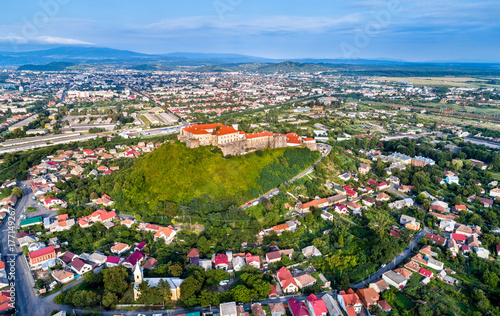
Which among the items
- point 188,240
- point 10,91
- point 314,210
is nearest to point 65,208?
point 188,240

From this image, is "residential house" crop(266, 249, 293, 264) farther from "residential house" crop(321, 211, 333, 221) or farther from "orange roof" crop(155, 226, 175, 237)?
"orange roof" crop(155, 226, 175, 237)

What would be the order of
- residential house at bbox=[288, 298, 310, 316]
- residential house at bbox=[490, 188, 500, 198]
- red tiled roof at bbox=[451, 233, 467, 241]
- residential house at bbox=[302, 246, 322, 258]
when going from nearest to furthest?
residential house at bbox=[288, 298, 310, 316], residential house at bbox=[302, 246, 322, 258], red tiled roof at bbox=[451, 233, 467, 241], residential house at bbox=[490, 188, 500, 198]

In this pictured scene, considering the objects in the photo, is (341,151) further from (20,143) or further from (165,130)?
(20,143)

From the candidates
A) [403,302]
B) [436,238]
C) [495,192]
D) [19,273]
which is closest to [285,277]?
[403,302]

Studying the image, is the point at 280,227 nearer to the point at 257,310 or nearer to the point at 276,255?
the point at 276,255

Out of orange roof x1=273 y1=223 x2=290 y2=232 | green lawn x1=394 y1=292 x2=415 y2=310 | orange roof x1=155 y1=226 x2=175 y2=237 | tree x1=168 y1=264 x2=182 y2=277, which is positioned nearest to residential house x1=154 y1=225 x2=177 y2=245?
orange roof x1=155 y1=226 x2=175 y2=237
